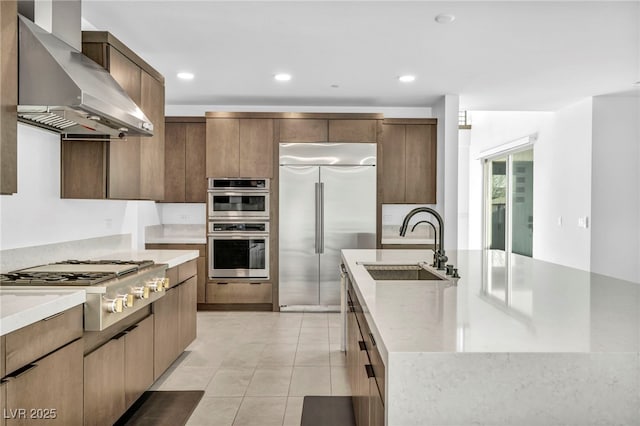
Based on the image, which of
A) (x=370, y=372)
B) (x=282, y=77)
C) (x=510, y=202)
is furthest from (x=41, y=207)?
(x=510, y=202)

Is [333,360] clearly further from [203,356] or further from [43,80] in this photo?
[43,80]

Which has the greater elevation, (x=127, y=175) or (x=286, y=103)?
(x=286, y=103)

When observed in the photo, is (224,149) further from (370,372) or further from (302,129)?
(370,372)

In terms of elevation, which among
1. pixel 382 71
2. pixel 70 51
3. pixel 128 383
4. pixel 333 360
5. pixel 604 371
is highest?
pixel 382 71

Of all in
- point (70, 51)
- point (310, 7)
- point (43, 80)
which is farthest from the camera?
point (310, 7)

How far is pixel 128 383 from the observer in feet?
8.04

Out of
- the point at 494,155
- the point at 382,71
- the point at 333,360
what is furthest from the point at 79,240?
the point at 494,155

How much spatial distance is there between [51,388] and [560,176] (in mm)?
6057

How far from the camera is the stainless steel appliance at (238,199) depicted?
5.29 metres

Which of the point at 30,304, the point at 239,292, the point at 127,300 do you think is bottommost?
the point at 239,292

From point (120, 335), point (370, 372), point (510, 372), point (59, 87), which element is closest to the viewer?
point (510, 372)

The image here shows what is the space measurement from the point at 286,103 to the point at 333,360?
11.0ft

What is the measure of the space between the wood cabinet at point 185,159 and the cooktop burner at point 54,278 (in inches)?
128

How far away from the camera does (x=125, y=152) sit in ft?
10.2
